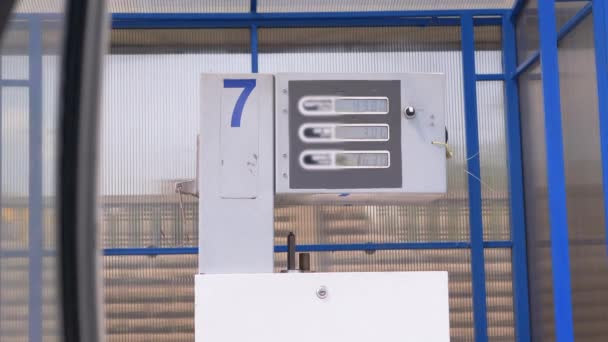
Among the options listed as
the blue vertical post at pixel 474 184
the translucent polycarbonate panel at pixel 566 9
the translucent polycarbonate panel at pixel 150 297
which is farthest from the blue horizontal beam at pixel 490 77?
the translucent polycarbonate panel at pixel 150 297

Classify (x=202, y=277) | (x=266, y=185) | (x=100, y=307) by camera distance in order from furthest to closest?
(x=266, y=185), (x=202, y=277), (x=100, y=307)

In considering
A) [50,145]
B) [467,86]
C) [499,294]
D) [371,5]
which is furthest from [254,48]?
[50,145]

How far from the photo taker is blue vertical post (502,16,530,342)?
7031 millimetres

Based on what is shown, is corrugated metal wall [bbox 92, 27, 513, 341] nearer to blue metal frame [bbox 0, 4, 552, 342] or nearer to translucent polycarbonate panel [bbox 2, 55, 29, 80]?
blue metal frame [bbox 0, 4, 552, 342]

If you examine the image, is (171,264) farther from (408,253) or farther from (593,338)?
(593,338)

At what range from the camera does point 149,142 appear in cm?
712

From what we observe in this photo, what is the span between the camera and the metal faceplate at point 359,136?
3.77m

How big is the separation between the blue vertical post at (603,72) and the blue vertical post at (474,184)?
142 cm

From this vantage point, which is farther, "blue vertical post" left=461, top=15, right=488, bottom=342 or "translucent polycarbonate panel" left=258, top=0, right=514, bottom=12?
"translucent polycarbonate panel" left=258, top=0, right=514, bottom=12

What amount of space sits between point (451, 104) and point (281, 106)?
3605mm

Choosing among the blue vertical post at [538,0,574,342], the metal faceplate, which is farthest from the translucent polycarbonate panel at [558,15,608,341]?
the metal faceplate

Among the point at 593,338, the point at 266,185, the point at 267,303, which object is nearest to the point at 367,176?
the point at 266,185

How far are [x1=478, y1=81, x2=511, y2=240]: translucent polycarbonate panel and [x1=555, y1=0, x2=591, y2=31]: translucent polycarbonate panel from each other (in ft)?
3.18

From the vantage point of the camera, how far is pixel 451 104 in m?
7.19
